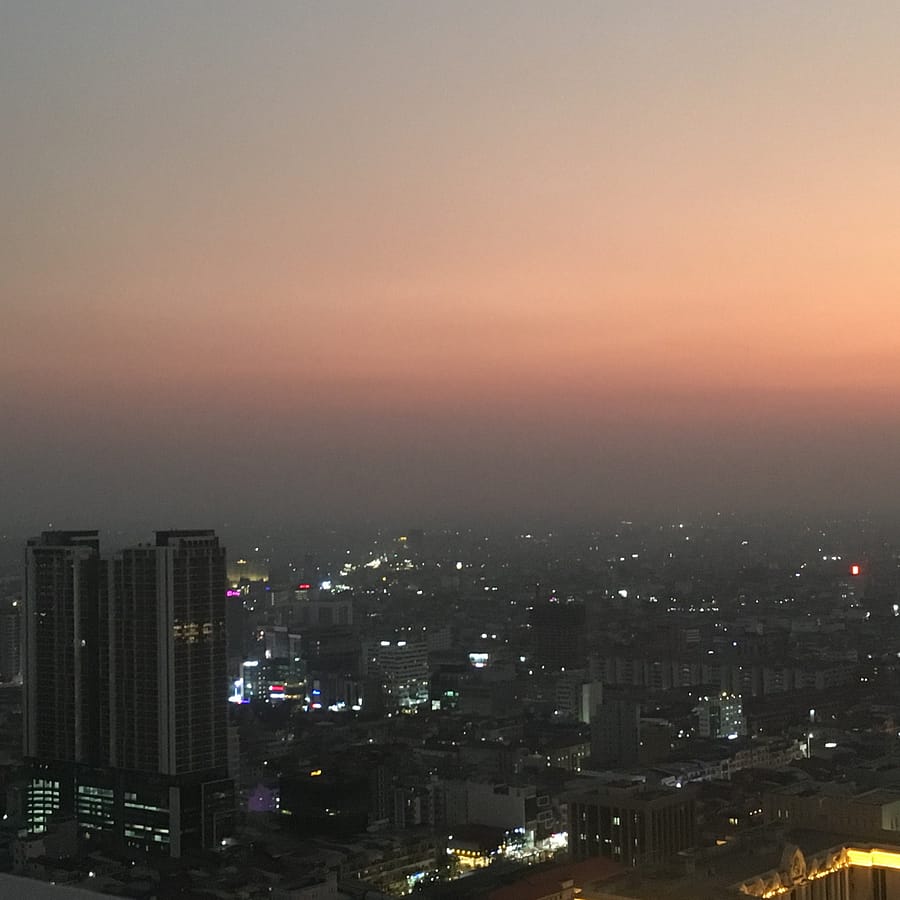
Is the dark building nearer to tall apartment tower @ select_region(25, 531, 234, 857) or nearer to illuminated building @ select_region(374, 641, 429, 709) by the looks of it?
tall apartment tower @ select_region(25, 531, 234, 857)

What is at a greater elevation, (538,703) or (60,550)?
(60,550)

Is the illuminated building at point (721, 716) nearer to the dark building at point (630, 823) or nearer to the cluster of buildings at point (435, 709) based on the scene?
the cluster of buildings at point (435, 709)

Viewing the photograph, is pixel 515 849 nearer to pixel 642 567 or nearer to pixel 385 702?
pixel 642 567

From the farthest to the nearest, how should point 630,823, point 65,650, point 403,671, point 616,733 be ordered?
point 403,671, point 616,733, point 65,650, point 630,823

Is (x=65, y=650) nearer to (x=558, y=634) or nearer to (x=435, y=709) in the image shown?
(x=435, y=709)

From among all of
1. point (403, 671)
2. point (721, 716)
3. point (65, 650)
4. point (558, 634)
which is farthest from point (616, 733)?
point (65, 650)

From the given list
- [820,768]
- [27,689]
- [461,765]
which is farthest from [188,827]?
[820,768]

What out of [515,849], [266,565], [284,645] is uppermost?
[266,565]

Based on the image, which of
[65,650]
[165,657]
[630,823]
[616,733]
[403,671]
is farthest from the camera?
[403,671]
